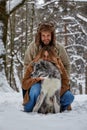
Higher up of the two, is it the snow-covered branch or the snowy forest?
the snow-covered branch

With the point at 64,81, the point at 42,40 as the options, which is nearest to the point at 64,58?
the point at 64,81

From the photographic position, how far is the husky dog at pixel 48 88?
210 inches

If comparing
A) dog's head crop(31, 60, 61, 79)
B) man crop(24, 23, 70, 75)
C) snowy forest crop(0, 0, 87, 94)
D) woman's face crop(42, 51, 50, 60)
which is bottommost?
snowy forest crop(0, 0, 87, 94)

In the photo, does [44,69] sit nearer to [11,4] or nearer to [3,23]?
[3,23]

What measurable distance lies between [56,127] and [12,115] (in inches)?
31.3

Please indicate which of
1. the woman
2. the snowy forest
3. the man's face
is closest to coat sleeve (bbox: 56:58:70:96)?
the woman

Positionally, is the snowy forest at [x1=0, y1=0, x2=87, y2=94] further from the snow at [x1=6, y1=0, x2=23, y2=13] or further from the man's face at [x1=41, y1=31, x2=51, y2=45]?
the man's face at [x1=41, y1=31, x2=51, y2=45]

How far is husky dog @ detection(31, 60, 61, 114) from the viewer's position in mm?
5329

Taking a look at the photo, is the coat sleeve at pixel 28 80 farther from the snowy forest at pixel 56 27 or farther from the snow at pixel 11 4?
the snowy forest at pixel 56 27

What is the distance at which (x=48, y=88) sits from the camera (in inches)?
209

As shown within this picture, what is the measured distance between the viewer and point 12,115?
462 centimetres

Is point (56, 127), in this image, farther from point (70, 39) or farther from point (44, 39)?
point (70, 39)


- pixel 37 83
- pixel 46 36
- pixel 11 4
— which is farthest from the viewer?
pixel 11 4

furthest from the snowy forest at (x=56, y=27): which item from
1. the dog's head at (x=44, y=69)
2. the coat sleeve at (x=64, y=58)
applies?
the dog's head at (x=44, y=69)
